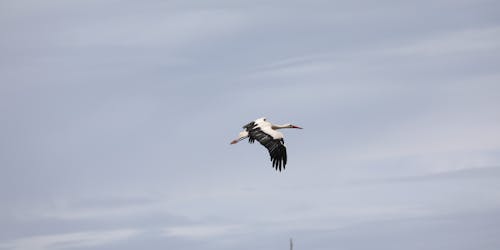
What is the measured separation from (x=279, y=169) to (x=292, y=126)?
16.6m

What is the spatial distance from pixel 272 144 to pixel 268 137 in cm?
169

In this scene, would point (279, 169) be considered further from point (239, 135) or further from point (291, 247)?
point (291, 247)

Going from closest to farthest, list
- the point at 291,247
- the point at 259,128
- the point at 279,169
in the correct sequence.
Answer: the point at 291,247, the point at 279,169, the point at 259,128

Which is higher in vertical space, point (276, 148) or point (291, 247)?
point (276, 148)

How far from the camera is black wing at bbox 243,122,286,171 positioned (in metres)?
120

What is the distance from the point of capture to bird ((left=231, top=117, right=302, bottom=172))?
120 meters

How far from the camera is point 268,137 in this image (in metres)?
123

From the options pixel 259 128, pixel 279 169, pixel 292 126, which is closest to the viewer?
pixel 279 169

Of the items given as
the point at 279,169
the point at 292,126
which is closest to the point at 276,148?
the point at 279,169

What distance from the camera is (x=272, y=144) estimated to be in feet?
400

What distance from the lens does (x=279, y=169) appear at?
4692 inches

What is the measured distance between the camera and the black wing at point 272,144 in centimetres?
11956

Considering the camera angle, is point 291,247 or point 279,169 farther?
point 279,169

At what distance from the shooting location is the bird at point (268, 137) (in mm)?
119812
